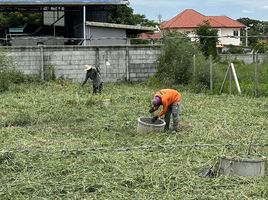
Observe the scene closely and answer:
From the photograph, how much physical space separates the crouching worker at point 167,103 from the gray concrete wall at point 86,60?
11.0m

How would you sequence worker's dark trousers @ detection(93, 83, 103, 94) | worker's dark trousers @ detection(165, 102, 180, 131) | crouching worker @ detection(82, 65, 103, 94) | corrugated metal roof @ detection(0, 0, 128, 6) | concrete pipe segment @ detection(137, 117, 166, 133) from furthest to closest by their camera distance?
corrugated metal roof @ detection(0, 0, 128, 6), worker's dark trousers @ detection(93, 83, 103, 94), crouching worker @ detection(82, 65, 103, 94), worker's dark trousers @ detection(165, 102, 180, 131), concrete pipe segment @ detection(137, 117, 166, 133)

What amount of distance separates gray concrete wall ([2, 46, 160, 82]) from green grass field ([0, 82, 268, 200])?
4970mm

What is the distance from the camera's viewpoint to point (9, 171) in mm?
6695

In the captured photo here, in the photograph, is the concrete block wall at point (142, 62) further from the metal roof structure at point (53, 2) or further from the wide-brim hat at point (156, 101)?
the wide-brim hat at point (156, 101)

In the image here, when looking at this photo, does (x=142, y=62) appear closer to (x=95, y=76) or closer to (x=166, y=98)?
(x=95, y=76)

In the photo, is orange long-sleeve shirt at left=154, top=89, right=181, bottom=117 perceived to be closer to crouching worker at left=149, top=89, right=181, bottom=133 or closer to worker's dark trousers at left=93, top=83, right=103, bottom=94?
crouching worker at left=149, top=89, right=181, bottom=133

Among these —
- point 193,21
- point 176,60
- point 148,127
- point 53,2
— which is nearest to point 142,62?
point 176,60

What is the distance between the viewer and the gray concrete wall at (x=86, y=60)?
2041 centimetres

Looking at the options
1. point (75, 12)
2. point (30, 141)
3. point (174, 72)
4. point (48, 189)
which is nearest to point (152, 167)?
point (48, 189)

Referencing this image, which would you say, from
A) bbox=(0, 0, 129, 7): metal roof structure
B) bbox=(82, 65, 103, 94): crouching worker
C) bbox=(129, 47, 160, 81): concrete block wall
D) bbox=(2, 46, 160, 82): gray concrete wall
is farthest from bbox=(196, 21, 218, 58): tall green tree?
bbox=(82, 65, 103, 94): crouching worker

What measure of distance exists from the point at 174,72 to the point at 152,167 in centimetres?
1336

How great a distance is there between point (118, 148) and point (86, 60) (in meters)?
13.1

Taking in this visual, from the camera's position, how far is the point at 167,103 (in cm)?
974

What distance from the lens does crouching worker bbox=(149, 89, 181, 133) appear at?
962 cm
